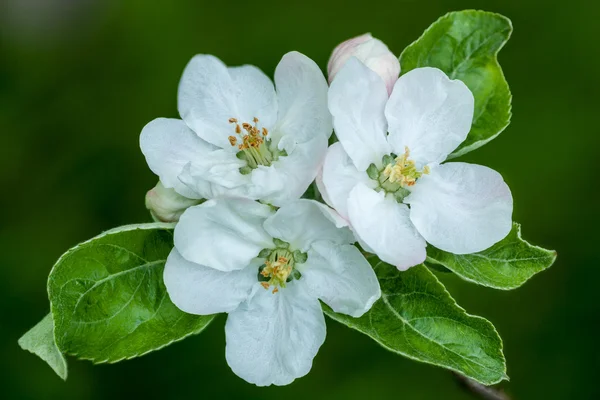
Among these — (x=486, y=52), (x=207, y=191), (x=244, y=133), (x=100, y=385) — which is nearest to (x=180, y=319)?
(x=207, y=191)

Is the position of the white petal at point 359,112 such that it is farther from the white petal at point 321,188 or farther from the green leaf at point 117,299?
the green leaf at point 117,299

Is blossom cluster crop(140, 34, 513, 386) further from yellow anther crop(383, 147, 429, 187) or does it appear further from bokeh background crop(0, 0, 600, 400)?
bokeh background crop(0, 0, 600, 400)

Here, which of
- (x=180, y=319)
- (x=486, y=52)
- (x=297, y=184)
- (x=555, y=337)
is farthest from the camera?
(x=555, y=337)

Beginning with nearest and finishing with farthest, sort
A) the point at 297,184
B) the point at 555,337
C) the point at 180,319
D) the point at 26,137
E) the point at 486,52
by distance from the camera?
the point at 297,184
the point at 180,319
the point at 486,52
the point at 555,337
the point at 26,137

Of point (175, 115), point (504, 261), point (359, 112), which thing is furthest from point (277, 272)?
point (175, 115)

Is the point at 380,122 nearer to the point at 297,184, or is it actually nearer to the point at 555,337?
the point at 297,184

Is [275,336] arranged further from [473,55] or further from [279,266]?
[473,55]
